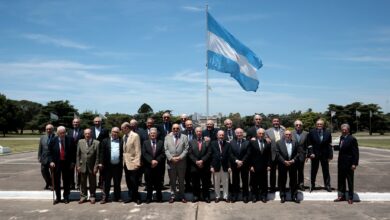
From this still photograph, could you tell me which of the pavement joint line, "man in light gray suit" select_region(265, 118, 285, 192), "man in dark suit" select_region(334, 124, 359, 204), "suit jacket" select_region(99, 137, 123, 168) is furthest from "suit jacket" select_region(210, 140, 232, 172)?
"man in dark suit" select_region(334, 124, 359, 204)

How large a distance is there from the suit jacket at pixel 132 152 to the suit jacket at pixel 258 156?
279cm

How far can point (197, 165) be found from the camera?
30.3ft

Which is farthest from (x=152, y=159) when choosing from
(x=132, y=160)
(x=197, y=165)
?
(x=197, y=165)

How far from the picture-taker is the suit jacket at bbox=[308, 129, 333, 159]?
32.9 ft

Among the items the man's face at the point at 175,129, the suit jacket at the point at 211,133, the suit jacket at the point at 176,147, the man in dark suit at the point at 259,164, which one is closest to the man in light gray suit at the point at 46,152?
the suit jacket at the point at 176,147

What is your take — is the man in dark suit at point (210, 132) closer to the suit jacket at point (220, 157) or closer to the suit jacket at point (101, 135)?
the suit jacket at point (220, 157)

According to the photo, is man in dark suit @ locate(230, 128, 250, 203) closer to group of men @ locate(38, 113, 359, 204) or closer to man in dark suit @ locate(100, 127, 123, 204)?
group of men @ locate(38, 113, 359, 204)

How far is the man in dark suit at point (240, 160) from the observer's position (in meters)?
9.27

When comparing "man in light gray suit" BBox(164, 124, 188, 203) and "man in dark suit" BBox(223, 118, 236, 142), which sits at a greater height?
"man in dark suit" BBox(223, 118, 236, 142)

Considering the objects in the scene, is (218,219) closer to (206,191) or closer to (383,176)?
(206,191)

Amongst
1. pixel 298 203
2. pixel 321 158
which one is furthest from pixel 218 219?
pixel 321 158

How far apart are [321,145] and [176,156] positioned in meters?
3.89

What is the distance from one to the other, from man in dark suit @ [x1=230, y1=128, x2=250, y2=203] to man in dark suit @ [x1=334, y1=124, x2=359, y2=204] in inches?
87.5

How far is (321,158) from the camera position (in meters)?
10.1
